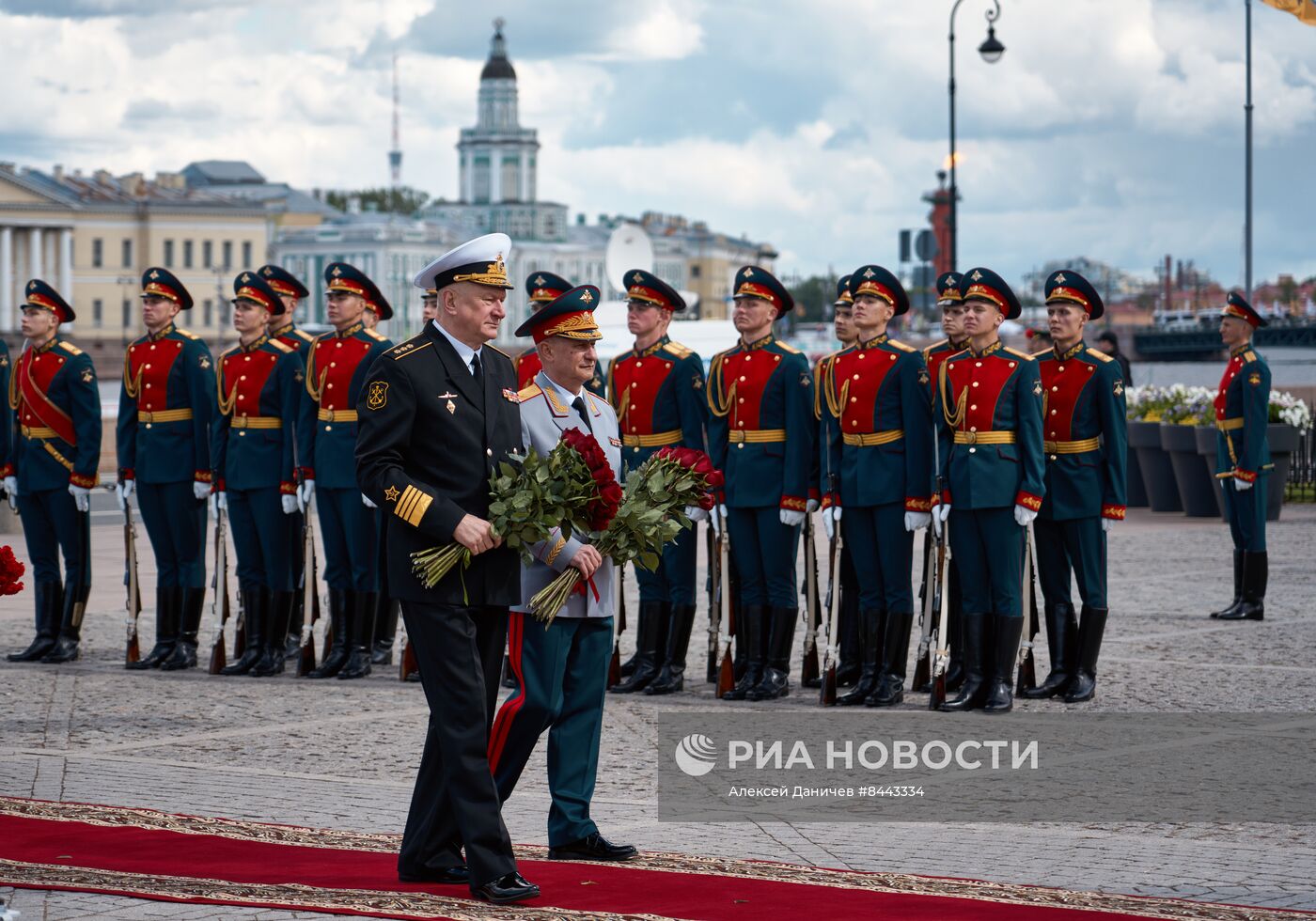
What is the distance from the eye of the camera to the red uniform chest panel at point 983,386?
Result: 10.0 metres

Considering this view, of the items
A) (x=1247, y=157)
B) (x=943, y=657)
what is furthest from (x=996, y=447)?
(x=1247, y=157)

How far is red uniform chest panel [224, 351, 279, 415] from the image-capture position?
11609 millimetres

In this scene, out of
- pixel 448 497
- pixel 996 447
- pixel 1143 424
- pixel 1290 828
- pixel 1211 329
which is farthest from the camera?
pixel 1211 329

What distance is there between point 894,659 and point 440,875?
14.5 feet

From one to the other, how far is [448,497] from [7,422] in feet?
22.1

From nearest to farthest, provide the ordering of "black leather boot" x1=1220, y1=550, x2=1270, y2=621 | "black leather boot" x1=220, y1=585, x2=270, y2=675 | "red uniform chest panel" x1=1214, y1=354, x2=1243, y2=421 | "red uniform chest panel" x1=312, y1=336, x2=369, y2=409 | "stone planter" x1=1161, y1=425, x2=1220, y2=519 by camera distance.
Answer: "red uniform chest panel" x1=312, y1=336, x2=369, y2=409 < "black leather boot" x1=220, y1=585, x2=270, y2=675 < "black leather boot" x1=1220, y1=550, x2=1270, y2=621 < "red uniform chest panel" x1=1214, y1=354, x2=1243, y2=421 < "stone planter" x1=1161, y1=425, x2=1220, y2=519

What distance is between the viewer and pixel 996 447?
9.97m

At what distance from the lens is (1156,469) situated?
Answer: 907 inches

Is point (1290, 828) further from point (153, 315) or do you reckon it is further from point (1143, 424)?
point (1143, 424)

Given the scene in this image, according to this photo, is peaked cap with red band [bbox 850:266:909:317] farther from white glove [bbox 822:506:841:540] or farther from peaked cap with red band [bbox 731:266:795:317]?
white glove [bbox 822:506:841:540]

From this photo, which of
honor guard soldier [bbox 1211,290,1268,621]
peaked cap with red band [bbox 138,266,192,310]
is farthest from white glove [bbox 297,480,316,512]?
honor guard soldier [bbox 1211,290,1268,621]

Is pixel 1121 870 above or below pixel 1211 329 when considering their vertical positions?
below

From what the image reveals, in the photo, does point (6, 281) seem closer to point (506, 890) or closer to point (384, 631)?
point (384, 631)

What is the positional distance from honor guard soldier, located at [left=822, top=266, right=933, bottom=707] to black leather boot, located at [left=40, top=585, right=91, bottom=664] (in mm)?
4668
